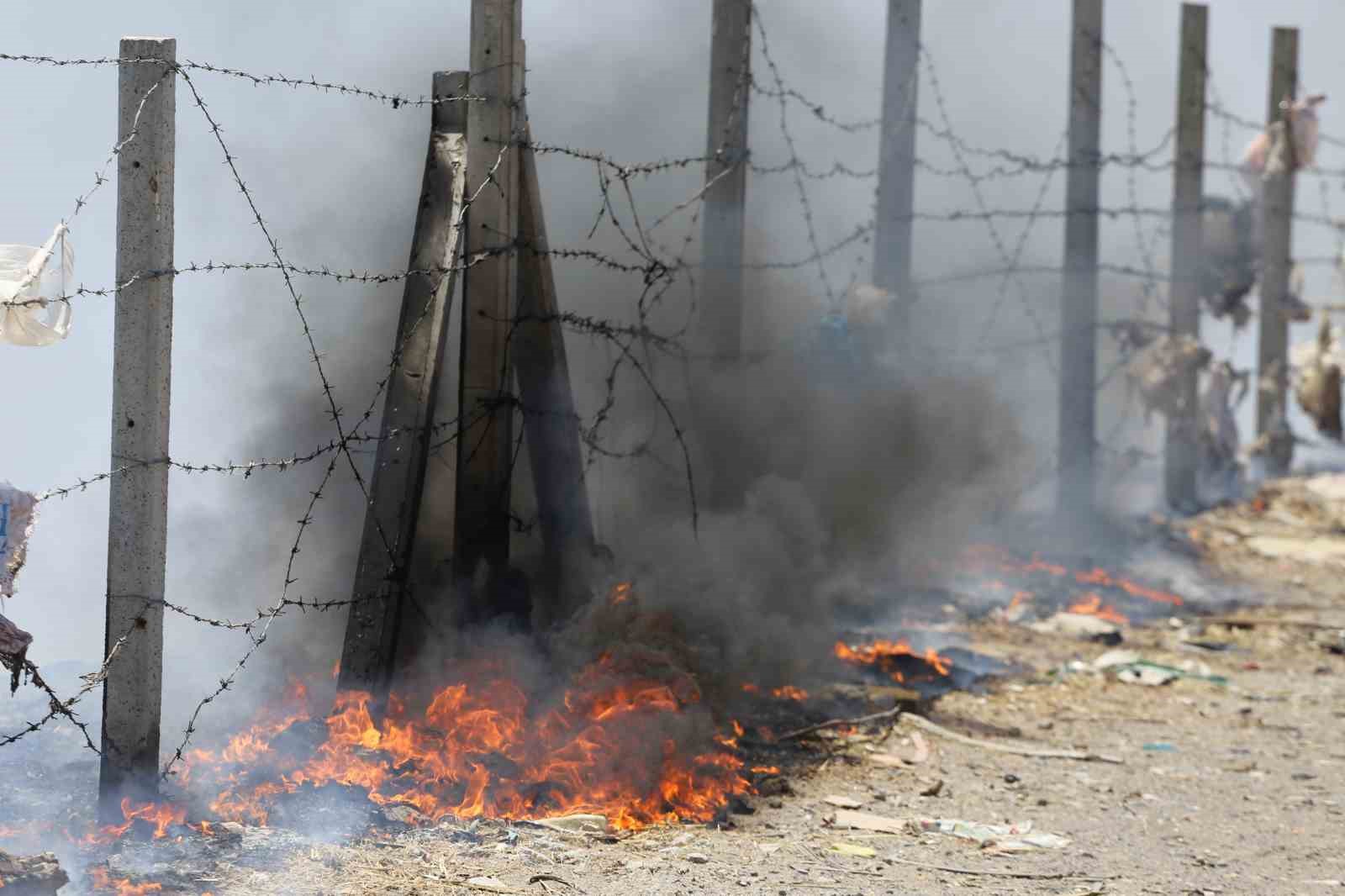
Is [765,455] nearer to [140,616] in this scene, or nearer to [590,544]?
[590,544]

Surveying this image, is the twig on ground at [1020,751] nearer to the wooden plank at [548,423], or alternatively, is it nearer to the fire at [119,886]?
the wooden plank at [548,423]

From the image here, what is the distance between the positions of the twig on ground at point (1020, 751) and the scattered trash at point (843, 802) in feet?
4.14

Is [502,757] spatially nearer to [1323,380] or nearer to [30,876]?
[30,876]

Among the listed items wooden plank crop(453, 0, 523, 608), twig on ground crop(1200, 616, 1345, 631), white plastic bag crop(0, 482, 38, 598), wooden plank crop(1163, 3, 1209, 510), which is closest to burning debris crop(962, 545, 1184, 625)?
twig on ground crop(1200, 616, 1345, 631)

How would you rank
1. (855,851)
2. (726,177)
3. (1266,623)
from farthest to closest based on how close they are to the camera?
(1266,623) → (726,177) → (855,851)

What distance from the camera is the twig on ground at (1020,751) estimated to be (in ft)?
24.7

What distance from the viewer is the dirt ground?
5344 millimetres

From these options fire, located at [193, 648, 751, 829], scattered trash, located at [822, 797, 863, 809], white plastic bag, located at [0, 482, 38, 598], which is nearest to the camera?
white plastic bag, located at [0, 482, 38, 598]

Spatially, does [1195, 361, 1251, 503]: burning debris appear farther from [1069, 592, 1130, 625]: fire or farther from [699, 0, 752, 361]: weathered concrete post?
[699, 0, 752, 361]: weathered concrete post

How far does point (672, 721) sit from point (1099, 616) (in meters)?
5.60

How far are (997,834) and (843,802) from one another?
68cm

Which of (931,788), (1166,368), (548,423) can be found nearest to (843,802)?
(931,788)

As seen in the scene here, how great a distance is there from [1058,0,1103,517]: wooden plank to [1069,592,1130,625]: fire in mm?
1892

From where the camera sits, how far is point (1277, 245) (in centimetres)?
1588
